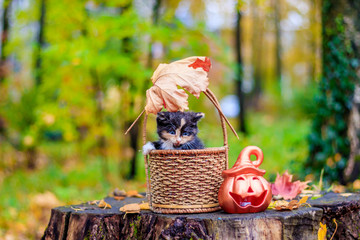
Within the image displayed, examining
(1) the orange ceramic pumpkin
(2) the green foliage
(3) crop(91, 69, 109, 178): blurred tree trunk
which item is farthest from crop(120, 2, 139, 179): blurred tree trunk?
(1) the orange ceramic pumpkin

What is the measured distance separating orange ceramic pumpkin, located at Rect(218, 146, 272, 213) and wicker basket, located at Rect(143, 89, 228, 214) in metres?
0.09

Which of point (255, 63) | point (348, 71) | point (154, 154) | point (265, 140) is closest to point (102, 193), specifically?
point (154, 154)

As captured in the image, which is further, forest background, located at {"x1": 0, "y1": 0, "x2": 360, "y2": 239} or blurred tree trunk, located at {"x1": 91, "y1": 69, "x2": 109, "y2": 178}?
blurred tree trunk, located at {"x1": 91, "y1": 69, "x2": 109, "y2": 178}

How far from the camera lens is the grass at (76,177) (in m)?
4.60

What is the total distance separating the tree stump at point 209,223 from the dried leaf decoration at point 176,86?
669 mm

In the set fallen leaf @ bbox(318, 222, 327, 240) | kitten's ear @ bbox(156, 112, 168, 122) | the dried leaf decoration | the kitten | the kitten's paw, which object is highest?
the dried leaf decoration

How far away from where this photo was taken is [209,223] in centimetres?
211

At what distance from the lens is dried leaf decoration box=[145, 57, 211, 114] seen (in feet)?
7.30

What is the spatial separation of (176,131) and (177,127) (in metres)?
0.03

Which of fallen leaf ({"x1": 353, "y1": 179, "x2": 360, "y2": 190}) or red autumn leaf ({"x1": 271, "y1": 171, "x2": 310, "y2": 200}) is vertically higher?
red autumn leaf ({"x1": 271, "y1": 171, "x2": 310, "y2": 200})

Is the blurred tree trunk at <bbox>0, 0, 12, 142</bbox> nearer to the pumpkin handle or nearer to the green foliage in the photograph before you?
the green foliage

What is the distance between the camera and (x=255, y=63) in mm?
18422

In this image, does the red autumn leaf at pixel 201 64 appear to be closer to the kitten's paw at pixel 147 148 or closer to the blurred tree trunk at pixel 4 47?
the kitten's paw at pixel 147 148

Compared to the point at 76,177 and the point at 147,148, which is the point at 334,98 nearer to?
the point at 147,148
